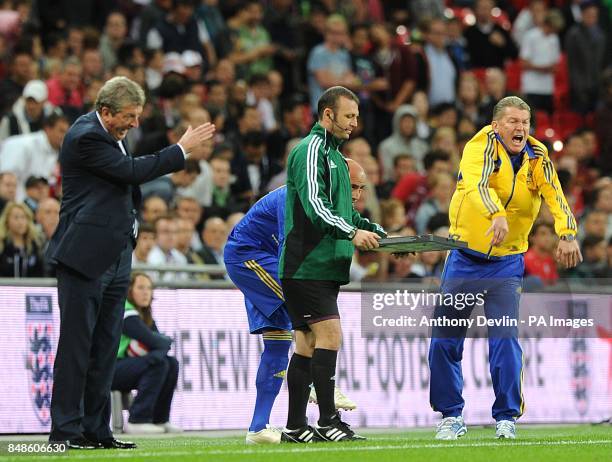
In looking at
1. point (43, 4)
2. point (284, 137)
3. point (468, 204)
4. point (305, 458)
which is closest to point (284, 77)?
point (284, 137)

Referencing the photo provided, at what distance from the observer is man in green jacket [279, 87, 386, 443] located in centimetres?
954

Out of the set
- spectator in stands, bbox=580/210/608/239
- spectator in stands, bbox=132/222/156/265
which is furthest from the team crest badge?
spectator in stands, bbox=580/210/608/239

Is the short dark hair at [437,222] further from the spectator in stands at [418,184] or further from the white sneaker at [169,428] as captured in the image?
the white sneaker at [169,428]

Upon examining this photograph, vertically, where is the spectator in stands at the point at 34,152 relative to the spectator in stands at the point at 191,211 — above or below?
above

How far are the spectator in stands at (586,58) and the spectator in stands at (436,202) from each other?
5699 millimetres

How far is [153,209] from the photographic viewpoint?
50.1 ft

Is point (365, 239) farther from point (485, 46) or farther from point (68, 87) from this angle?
point (485, 46)

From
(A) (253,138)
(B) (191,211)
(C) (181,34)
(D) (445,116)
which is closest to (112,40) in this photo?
(C) (181,34)

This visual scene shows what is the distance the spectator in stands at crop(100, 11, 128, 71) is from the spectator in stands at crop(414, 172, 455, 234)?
4.65 m

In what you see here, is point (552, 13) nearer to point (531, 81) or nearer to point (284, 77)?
point (531, 81)

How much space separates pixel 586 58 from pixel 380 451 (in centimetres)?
1473

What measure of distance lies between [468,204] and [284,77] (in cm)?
1102

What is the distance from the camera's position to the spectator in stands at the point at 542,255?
15.9 m

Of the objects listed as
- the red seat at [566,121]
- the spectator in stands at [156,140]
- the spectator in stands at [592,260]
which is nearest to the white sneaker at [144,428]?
the spectator in stands at [156,140]
